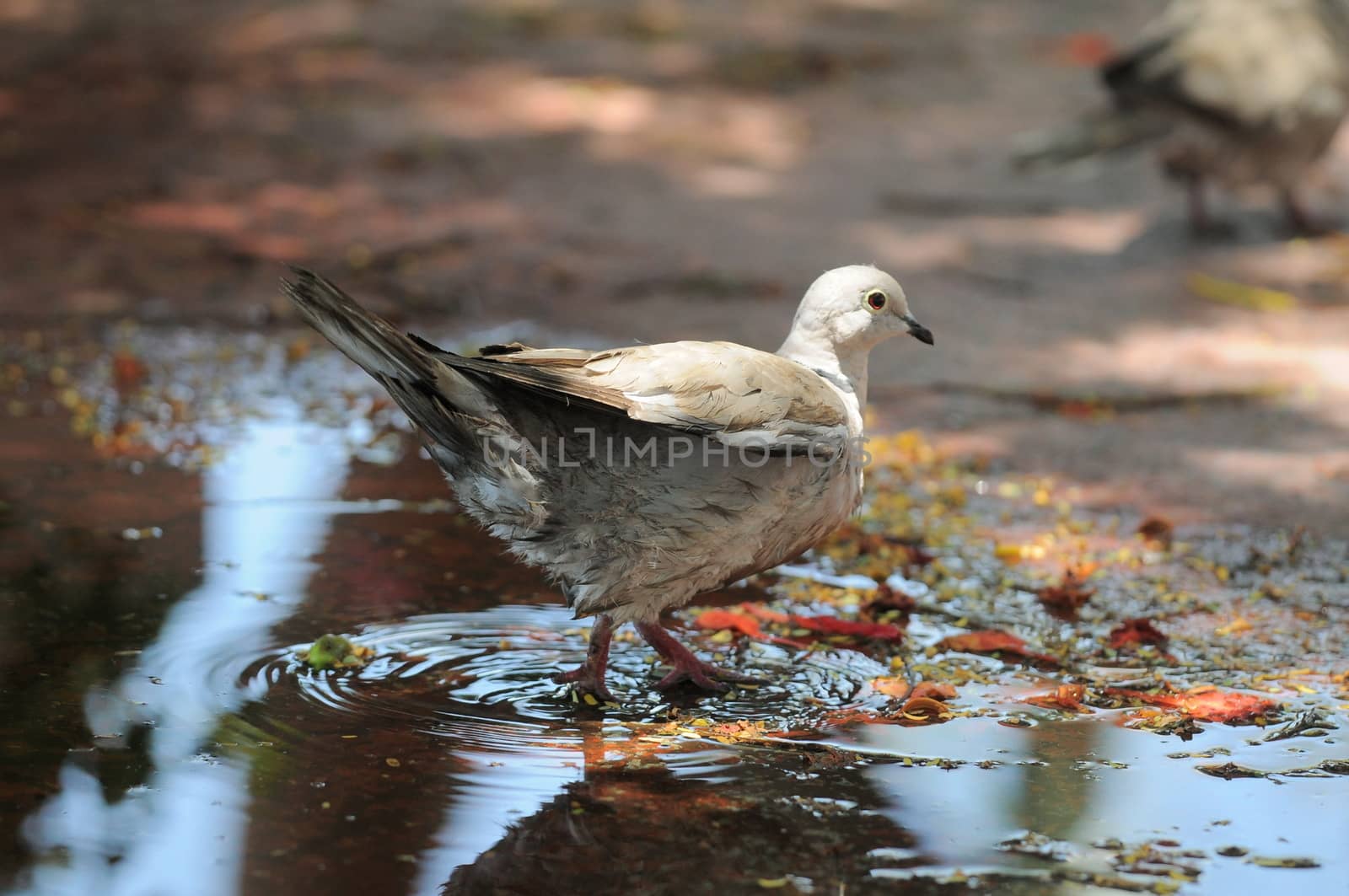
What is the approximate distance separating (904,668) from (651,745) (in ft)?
2.71

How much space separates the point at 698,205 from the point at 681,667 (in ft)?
17.2

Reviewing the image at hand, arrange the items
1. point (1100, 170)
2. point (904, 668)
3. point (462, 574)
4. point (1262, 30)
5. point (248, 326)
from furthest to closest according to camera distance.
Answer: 1. point (1100, 170)
2. point (1262, 30)
3. point (248, 326)
4. point (462, 574)
5. point (904, 668)

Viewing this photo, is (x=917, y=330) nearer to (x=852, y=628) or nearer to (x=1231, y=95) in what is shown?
(x=852, y=628)

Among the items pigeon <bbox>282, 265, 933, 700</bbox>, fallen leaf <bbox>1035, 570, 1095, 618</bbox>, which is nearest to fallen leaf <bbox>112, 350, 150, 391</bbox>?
pigeon <bbox>282, 265, 933, 700</bbox>

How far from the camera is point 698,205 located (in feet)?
28.3

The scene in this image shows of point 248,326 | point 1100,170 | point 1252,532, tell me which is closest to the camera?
point 1252,532

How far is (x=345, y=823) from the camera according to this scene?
115 inches

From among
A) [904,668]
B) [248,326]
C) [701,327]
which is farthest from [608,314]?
[904,668]

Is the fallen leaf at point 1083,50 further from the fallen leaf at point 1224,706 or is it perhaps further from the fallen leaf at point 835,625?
the fallen leaf at point 1224,706

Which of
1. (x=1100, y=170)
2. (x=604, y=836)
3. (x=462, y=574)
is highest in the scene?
(x=1100, y=170)

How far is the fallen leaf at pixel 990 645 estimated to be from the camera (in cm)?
399

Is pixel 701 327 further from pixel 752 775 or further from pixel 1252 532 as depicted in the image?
pixel 752 775

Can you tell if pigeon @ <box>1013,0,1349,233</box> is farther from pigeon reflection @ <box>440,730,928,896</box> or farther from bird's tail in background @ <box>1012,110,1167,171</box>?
pigeon reflection @ <box>440,730,928,896</box>

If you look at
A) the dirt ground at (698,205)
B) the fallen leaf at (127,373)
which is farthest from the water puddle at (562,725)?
the dirt ground at (698,205)
